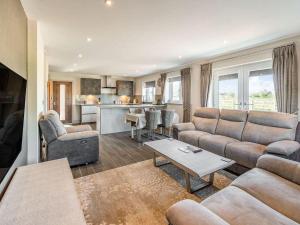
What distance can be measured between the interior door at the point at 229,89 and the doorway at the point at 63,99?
654 centimetres

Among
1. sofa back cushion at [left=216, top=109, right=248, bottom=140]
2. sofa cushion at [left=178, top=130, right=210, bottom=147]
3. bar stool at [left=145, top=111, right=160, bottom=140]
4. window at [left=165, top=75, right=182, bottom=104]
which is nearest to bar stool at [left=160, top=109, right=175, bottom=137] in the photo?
bar stool at [left=145, top=111, right=160, bottom=140]

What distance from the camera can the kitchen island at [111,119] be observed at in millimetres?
5508

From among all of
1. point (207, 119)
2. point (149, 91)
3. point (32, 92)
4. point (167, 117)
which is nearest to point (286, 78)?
point (207, 119)

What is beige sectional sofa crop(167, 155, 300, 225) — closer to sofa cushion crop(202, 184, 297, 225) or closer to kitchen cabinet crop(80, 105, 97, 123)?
sofa cushion crop(202, 184, 297, 225)

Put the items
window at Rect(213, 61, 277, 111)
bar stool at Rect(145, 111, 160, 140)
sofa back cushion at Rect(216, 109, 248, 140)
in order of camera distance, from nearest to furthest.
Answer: sofa back cushion at Rect(216, 109, 248, 140)
window at Rect(213, 61, 277, 111)
bar stool at Rect(145, 111, 160, 140)

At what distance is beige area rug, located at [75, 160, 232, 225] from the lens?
1759mm

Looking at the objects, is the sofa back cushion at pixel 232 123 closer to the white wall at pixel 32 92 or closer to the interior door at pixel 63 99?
the white wall at pixel 32 92

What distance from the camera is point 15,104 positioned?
1479 mm

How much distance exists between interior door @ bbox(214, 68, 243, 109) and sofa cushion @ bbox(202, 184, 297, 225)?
344 cm

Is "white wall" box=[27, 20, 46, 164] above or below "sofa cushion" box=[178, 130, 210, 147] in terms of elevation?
above

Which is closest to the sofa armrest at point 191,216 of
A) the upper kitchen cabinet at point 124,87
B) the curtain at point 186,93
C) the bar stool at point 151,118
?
the bar stool at point 151,118

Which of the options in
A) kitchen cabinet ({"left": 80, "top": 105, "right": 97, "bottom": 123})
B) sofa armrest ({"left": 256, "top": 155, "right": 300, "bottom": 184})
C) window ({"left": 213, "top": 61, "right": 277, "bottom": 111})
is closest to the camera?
sofa armrest ({"left": 256, "top": 155, "right": 300, "bottom": 184})

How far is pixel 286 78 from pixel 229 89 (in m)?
1.40

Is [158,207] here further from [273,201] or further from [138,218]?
[273,201]
